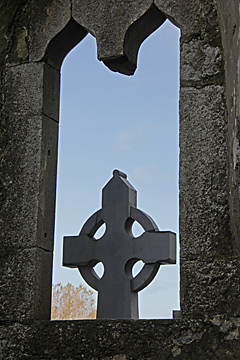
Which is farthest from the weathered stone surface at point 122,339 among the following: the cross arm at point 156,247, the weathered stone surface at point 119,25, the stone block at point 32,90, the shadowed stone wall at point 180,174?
the weathered stone surface at point 119,25

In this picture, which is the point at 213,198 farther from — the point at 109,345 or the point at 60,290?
the point at 60,290

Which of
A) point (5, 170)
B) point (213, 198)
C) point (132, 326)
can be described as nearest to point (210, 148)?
point (213, 198)

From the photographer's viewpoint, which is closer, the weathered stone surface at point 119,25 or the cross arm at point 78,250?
the weathered stone surface at point 119,25

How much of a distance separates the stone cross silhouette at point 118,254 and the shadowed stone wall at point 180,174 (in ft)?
2.04

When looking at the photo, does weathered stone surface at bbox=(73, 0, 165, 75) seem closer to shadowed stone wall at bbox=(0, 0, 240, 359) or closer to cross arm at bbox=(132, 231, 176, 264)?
shadowed stone wall at bbox=(0, 0, 240, 359)

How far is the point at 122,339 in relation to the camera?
335 cm

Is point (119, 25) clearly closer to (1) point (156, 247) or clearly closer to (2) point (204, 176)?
(2) point (204, 176)

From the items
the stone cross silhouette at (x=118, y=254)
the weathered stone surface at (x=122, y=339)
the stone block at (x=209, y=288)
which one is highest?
the stone cross silhouette at (x=118, y=254)

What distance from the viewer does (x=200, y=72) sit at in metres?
3.60

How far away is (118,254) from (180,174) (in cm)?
121

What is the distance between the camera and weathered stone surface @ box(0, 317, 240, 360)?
3.18 m

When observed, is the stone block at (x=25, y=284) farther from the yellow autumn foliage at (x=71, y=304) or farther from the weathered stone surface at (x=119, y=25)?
the yellow autumn foliage at (x=71, y=304)

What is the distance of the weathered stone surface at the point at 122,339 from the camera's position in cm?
318

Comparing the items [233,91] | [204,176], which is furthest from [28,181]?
[233,91]
